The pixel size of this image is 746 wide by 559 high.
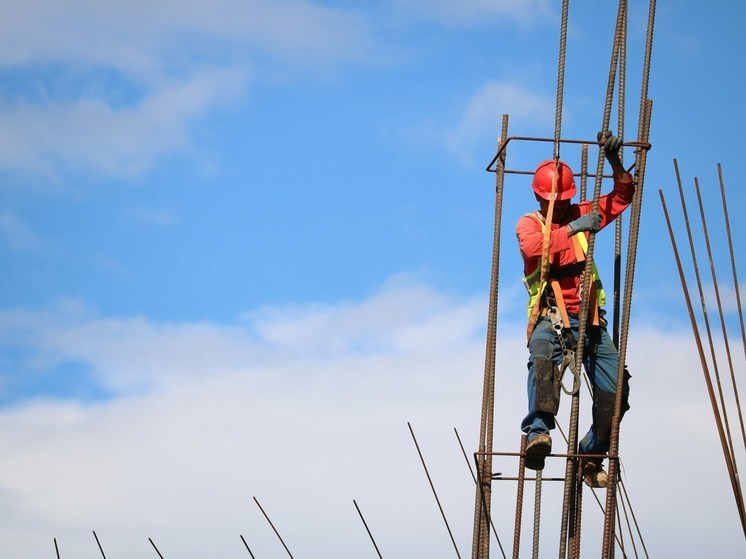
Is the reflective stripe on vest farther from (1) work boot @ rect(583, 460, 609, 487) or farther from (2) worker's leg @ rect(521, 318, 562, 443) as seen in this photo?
(1) work boot @ rect(583, 460, 609, 487)

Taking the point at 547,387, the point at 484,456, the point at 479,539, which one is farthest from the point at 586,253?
the point at 479,539

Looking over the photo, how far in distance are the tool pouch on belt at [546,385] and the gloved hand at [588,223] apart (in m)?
1.16

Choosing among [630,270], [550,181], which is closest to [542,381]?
[630,270]

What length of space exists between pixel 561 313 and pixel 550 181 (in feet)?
3.85

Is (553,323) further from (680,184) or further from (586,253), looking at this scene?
(680,184)

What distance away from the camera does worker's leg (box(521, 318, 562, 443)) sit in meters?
10.5

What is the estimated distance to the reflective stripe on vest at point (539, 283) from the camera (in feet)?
35.2

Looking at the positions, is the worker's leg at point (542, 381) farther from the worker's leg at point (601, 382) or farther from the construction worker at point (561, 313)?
the worker's leg at point (601, 382)

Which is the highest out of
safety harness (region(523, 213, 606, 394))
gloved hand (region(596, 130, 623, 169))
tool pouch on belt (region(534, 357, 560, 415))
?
gloved hand (region(596, 130, 623, 169))

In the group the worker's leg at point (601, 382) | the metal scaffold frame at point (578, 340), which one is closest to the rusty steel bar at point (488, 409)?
the metal scaffold frame at point (578, 340)

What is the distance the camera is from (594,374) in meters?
10.8

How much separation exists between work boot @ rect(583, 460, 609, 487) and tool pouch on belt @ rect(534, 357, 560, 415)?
2.14 feet

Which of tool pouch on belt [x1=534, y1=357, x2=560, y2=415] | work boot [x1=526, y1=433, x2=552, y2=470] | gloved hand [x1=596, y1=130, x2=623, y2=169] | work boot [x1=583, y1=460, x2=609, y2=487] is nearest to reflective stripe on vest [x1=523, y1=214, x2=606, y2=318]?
tool pouch on belt [x1=534, y1=357, x2=560, y2=415]

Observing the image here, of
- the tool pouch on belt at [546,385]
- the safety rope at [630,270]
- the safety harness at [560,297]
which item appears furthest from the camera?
the safety harness at [560,297]
